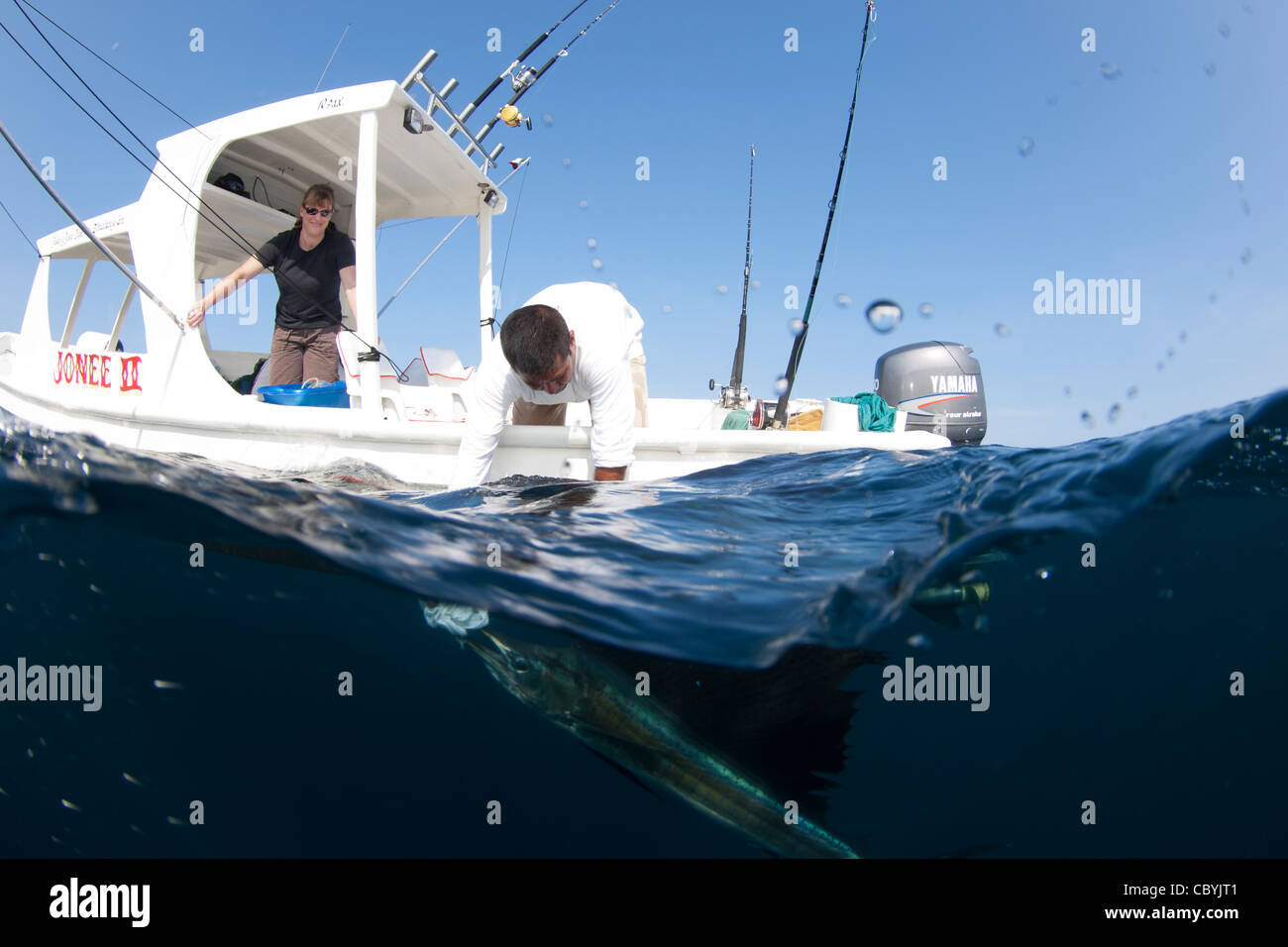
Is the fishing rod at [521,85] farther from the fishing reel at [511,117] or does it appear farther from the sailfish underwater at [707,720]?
the sailfish underwater at [707,720]

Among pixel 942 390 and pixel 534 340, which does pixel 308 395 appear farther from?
pixel 942 390

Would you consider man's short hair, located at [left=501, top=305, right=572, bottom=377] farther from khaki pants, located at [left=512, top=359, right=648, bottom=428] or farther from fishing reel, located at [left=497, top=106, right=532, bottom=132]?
fishing reel, located at [left=497, top=106, right=532, bottom=132]

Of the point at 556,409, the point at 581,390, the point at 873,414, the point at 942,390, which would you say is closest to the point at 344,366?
the point at 556,409

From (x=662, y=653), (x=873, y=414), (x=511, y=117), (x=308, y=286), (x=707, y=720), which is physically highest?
(x=511, y=117)

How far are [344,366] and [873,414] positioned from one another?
3953 mm

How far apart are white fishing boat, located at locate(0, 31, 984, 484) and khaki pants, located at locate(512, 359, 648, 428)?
20.1 inches

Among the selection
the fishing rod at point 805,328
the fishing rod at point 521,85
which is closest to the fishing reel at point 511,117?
the fishing rod at point 521,85

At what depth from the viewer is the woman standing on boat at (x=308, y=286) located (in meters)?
5.16

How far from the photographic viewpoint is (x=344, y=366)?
485 centimetres

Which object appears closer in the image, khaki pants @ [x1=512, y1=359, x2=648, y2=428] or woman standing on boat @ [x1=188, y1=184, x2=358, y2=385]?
khaki pants @ [x1=512, y1=359, x2=648, y2=428]

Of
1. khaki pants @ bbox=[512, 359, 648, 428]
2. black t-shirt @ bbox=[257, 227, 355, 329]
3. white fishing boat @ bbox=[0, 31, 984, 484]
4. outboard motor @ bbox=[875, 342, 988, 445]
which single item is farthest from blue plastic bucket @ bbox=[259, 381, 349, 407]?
outboard motor @ bbox=[875, 342, 988, 445]

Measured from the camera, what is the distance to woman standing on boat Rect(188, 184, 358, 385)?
5.16m
